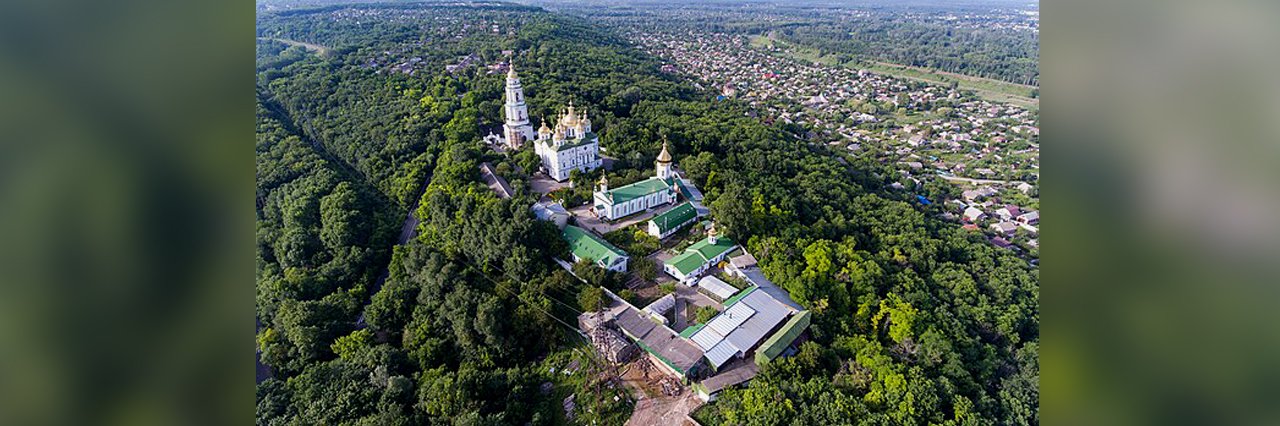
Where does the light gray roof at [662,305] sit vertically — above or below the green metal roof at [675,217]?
below

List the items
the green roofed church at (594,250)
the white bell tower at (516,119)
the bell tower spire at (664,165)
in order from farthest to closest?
the white bell tower at (516,119)
the bell tower spire at (664,165)
the green roofed church at (594,250)

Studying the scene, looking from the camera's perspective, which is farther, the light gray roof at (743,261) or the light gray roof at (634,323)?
the light gray roof at (743,261)

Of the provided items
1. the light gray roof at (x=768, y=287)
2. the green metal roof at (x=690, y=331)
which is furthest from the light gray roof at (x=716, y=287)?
the green metal roof at (x=690, y=331)

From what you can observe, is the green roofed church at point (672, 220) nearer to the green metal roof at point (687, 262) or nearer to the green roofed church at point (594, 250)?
the green roofed church at point (594, 250)

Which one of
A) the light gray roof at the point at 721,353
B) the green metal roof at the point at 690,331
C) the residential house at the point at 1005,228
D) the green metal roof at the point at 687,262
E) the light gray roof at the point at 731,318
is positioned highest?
the green metal roof at the point at 687,262

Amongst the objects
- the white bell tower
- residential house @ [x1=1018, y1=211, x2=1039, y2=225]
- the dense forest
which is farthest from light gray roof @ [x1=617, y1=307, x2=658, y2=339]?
residential house @ [x1=1018, y1=211, x2=1039, y2=225]

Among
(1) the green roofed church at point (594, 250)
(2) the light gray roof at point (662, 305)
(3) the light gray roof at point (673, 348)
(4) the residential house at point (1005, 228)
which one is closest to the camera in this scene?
(3) the light gray roof at point (673, 348)

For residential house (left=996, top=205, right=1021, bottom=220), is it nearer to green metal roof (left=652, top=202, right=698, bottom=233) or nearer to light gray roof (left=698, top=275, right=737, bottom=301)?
green metal roof (left=652, top=202, right=698, bottom=233)
